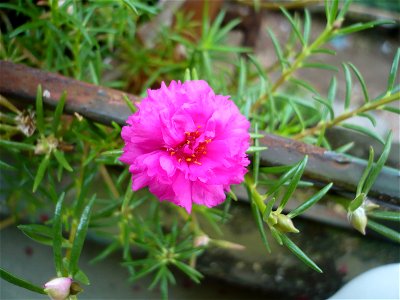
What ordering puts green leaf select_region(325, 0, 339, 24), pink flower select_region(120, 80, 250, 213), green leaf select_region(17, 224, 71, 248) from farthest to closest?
green leaf select_region(325, 0, 339, 24) → green leaf select_region(17, 224, 71, 248) → pink flower select_region(120, 80, 250, 213)

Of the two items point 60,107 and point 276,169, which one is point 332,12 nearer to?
point 276,169

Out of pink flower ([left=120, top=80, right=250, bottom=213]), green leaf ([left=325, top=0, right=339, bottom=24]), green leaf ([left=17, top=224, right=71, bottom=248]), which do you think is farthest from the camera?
green leaf ([left=325, top=0, right=339, bottom=24])

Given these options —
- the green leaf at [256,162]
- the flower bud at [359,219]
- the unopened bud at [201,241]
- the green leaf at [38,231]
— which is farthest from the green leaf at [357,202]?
the green leaf at [38,231]

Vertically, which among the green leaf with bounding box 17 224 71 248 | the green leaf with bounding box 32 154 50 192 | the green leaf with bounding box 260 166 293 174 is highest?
the green leaf with bounding box 260 166 293 174

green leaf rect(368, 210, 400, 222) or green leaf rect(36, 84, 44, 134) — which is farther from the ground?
green leaf rect(36, 84, 44, 134)

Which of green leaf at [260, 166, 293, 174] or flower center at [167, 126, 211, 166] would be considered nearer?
flower center at [167, 126, 211, 166]

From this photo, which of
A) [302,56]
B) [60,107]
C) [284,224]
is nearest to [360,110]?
[302,56]

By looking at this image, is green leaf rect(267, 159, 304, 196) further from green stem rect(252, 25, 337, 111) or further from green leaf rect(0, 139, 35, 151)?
green leaf rect(0, 139, 35, 151)

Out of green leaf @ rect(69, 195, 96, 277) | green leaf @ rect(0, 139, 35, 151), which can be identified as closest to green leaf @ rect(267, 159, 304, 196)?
green leaf @ rect(69, 195, 96, 277)
